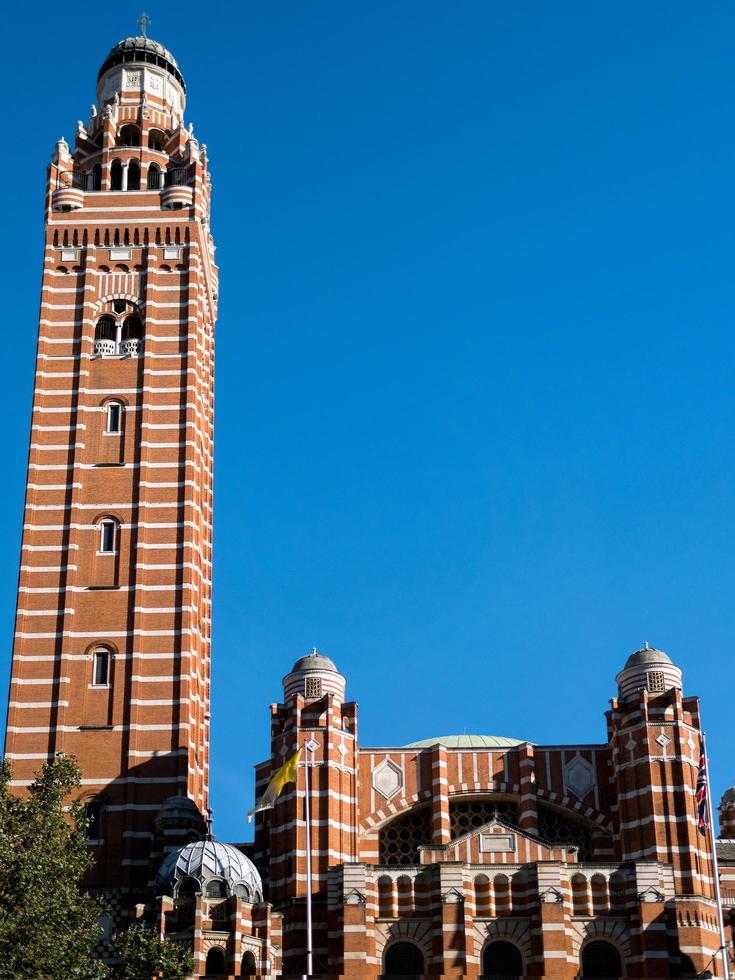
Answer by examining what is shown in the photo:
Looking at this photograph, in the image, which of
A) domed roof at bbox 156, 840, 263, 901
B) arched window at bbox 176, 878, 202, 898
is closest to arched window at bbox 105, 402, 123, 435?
domed roof at bbox 156, 840, 263, 901

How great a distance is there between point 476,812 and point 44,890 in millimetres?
25332

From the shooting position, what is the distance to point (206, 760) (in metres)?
80.4

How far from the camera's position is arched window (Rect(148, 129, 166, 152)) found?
3580 inches

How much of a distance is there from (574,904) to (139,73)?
54.7m

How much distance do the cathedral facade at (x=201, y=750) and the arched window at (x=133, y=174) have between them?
77 mm

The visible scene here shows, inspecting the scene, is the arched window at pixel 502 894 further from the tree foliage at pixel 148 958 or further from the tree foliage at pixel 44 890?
the tree foliage at pixel 44 890

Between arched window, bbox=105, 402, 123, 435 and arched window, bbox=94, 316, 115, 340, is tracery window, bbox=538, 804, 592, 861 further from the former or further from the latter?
arched window, bbox=94, 316, 115, 340

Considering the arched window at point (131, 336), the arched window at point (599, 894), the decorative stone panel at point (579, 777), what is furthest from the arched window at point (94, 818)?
the arched window at point (131, 336)

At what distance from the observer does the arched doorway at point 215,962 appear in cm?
6028

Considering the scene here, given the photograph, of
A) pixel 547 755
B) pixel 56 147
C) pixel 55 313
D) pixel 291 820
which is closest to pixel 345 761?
pixel 291 820

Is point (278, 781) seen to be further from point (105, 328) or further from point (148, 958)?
Result: point (105, 328)

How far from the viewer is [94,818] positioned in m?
71.4

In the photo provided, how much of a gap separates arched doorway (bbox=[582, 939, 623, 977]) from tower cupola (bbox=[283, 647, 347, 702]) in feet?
53.2

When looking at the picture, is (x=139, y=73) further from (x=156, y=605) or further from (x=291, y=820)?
(x=291, y=820)
